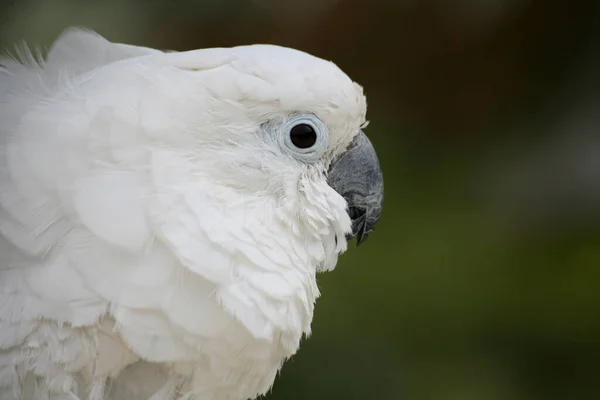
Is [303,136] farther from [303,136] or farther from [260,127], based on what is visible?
[260,127]

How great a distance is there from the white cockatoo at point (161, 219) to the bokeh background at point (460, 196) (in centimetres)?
185

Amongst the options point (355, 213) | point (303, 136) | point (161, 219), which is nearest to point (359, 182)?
point (355, 213)

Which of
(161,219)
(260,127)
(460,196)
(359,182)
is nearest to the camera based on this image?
(161,219)

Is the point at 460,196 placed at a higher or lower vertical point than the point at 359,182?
lower

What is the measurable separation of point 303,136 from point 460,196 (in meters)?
2.54

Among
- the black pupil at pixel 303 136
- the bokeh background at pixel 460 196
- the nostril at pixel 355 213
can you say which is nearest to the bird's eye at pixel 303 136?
the black pupil at pixel 303 136

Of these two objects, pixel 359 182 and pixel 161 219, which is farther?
pixel 359 182

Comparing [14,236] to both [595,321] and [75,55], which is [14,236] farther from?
[595,321]

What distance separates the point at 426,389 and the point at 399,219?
983 mm

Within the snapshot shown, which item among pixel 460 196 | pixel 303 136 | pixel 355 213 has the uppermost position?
pixel 303 136

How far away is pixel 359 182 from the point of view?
146 centimetres

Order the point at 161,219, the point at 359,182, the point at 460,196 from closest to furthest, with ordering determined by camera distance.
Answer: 1. the point at 161,219
2. the point at 359,182
3. the point at 460,196

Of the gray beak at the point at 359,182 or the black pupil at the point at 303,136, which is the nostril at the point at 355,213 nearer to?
the gray beak at the point at 359,182

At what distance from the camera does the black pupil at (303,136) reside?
4.25 ft
